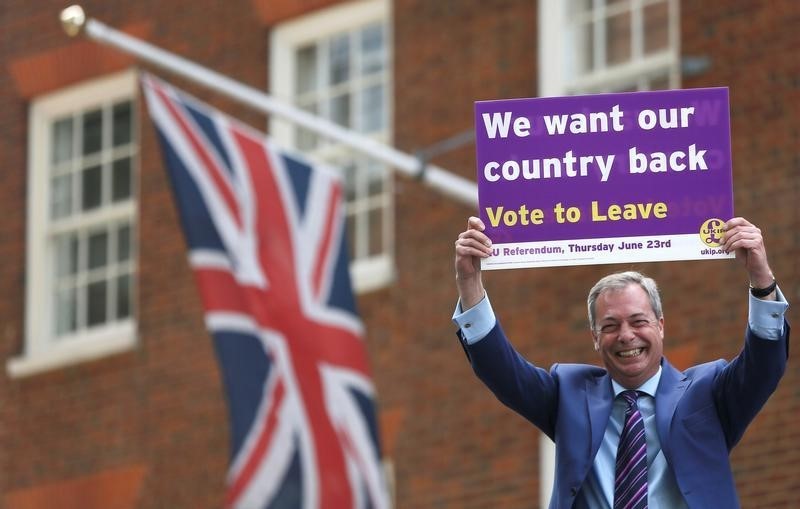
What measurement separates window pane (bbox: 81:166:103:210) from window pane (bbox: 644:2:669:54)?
540cm

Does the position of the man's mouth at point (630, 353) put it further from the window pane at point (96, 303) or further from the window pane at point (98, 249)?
the window pane at point (98, 249)

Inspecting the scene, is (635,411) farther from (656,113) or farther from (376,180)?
(376,180)

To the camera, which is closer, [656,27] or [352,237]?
[656,27]

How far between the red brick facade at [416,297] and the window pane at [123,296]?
342 mm

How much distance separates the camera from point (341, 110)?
17.6m

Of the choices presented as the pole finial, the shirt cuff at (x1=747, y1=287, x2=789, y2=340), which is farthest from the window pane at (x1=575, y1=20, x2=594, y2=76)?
the shirt cuff at (x1=747, y1=287, x2=789, y2=340)

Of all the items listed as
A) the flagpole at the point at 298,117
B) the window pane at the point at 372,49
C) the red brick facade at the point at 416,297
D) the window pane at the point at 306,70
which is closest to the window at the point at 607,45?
the red brick facade at the point at 416,297

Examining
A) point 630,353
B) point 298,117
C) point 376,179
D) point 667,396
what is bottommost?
point 667,396

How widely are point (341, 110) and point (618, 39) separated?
262 centimetres

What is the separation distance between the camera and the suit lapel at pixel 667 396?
22.7 feet

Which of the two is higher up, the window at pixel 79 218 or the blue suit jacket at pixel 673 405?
the window at pixel 79 218

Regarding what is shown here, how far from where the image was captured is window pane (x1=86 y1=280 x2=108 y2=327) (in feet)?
61.3

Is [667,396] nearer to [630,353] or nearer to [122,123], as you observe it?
[630,353]

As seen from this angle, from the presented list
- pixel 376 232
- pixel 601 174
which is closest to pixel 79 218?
pixel 376 232
